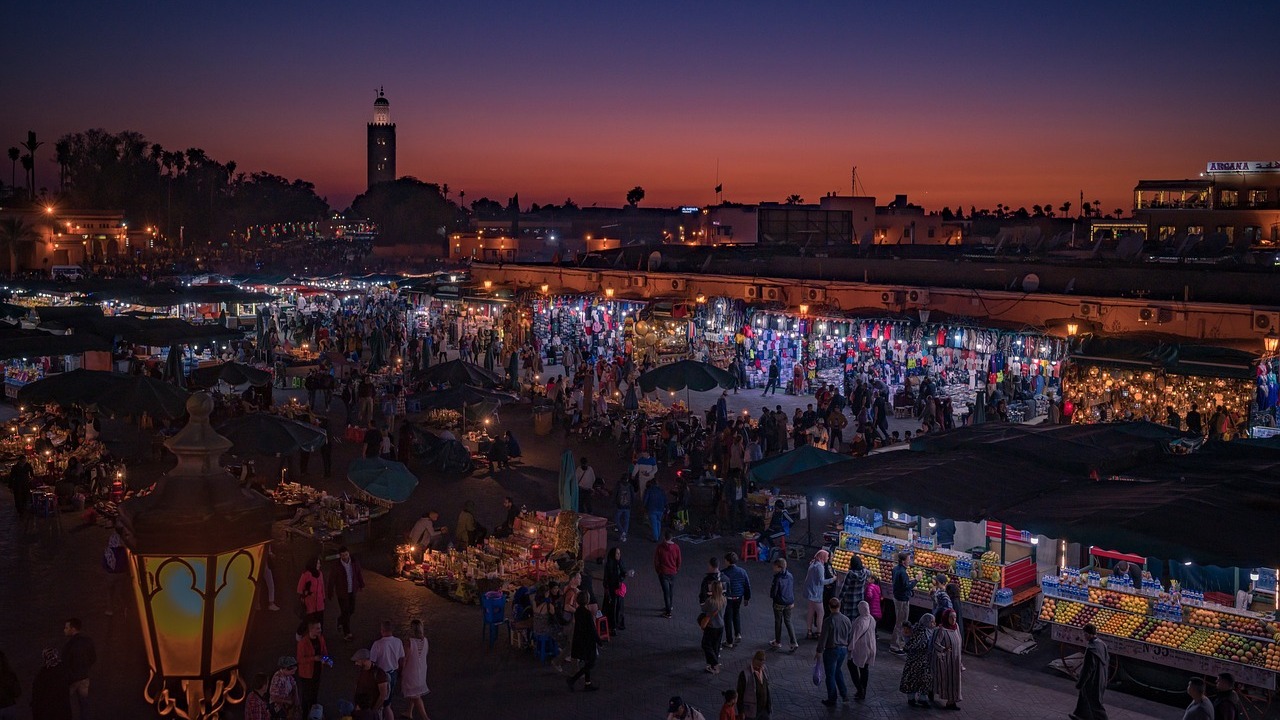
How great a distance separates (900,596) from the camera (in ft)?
39.5

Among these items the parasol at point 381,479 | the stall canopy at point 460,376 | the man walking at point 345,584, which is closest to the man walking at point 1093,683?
the man walking at point 345,584

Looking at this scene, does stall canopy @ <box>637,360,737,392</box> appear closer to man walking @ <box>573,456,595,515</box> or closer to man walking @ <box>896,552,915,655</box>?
man walking @ <box>573,456,595,515</box>

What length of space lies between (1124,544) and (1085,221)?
187 ft

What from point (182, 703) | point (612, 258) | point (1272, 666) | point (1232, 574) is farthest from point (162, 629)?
point (612, 258)

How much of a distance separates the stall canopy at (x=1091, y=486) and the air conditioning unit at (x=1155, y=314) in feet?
17.3

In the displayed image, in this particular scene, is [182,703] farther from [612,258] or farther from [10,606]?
[612,258]

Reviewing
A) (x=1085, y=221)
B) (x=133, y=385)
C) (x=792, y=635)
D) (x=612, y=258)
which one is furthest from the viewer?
(x=1085, y=221)

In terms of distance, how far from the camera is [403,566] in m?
14.2

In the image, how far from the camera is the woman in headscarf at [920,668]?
1015 cm

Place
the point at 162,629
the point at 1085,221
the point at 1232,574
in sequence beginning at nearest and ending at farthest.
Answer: the point at 162,629 → the point at 1232,574 → the point at 1085,221

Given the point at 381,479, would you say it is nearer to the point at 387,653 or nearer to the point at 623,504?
the point at 623,504

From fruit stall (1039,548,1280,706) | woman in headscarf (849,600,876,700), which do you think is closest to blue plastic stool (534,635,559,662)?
woman in headscarf (849,600,876,700)

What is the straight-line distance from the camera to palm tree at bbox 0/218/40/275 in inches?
2682

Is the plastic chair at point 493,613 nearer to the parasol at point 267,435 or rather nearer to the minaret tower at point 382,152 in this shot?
the parasol at point 267,435
